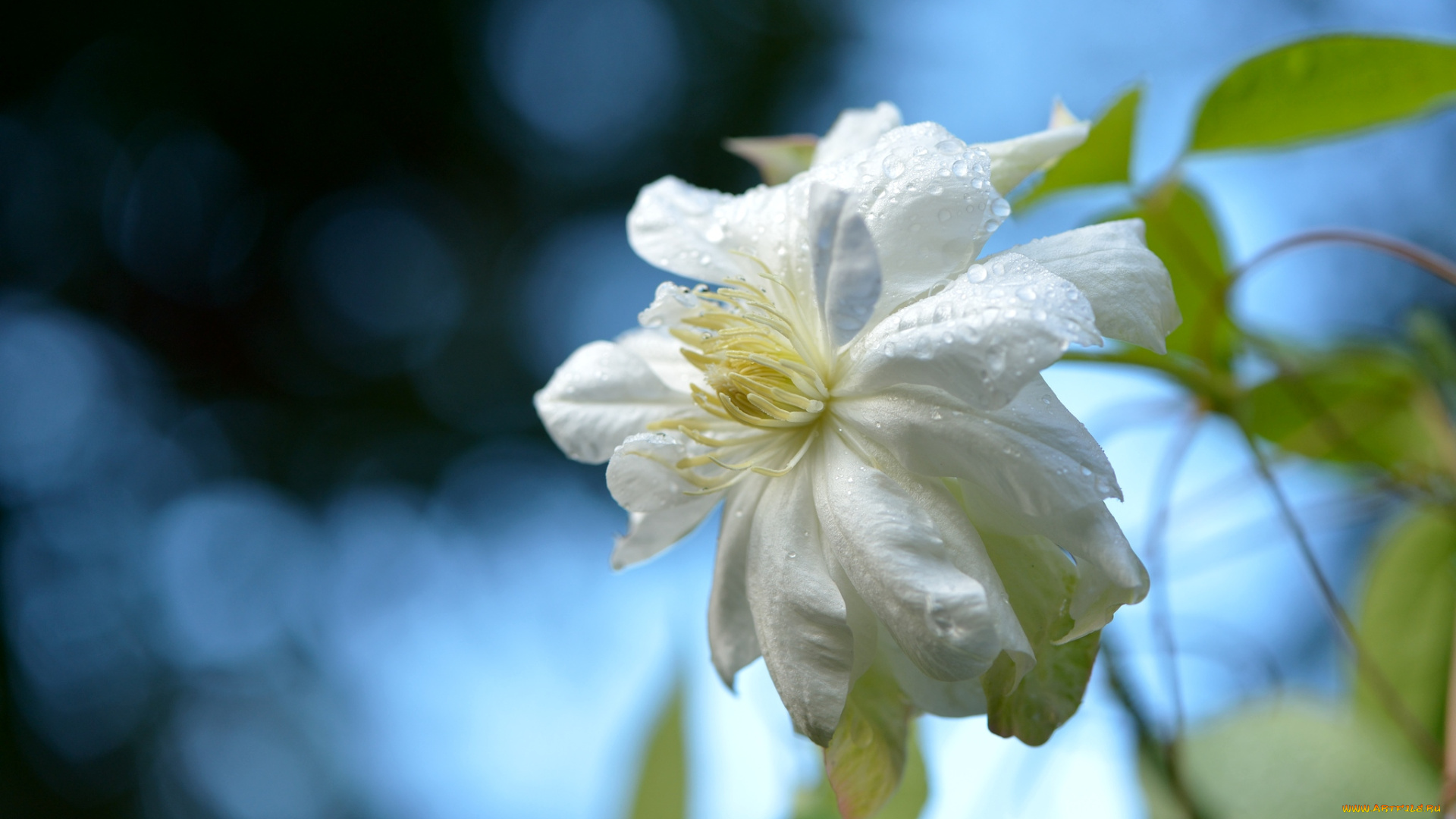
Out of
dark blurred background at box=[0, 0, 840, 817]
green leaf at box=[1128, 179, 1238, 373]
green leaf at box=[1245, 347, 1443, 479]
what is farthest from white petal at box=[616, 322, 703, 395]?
dark blurred background at box=[0, 0, 840, 817]

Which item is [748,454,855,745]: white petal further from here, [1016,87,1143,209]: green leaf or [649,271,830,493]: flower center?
[1016,87,1143,209]: green leaf

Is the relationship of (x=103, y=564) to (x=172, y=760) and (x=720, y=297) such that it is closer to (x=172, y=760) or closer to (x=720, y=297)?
(x=172, y=760)

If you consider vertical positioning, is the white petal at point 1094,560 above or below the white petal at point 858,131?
below

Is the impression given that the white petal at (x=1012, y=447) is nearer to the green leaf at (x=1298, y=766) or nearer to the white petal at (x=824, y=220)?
the white petal at (x=824, y=220)

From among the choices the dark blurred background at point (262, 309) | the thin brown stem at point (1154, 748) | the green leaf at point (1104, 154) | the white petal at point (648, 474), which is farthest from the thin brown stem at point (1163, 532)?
the dark blurred background at point (262, 309)

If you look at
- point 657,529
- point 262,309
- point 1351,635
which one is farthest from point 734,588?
point 262,309

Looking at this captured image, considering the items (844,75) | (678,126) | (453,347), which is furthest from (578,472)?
(844,75)

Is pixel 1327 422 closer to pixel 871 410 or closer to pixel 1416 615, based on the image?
pixel 1416 615
